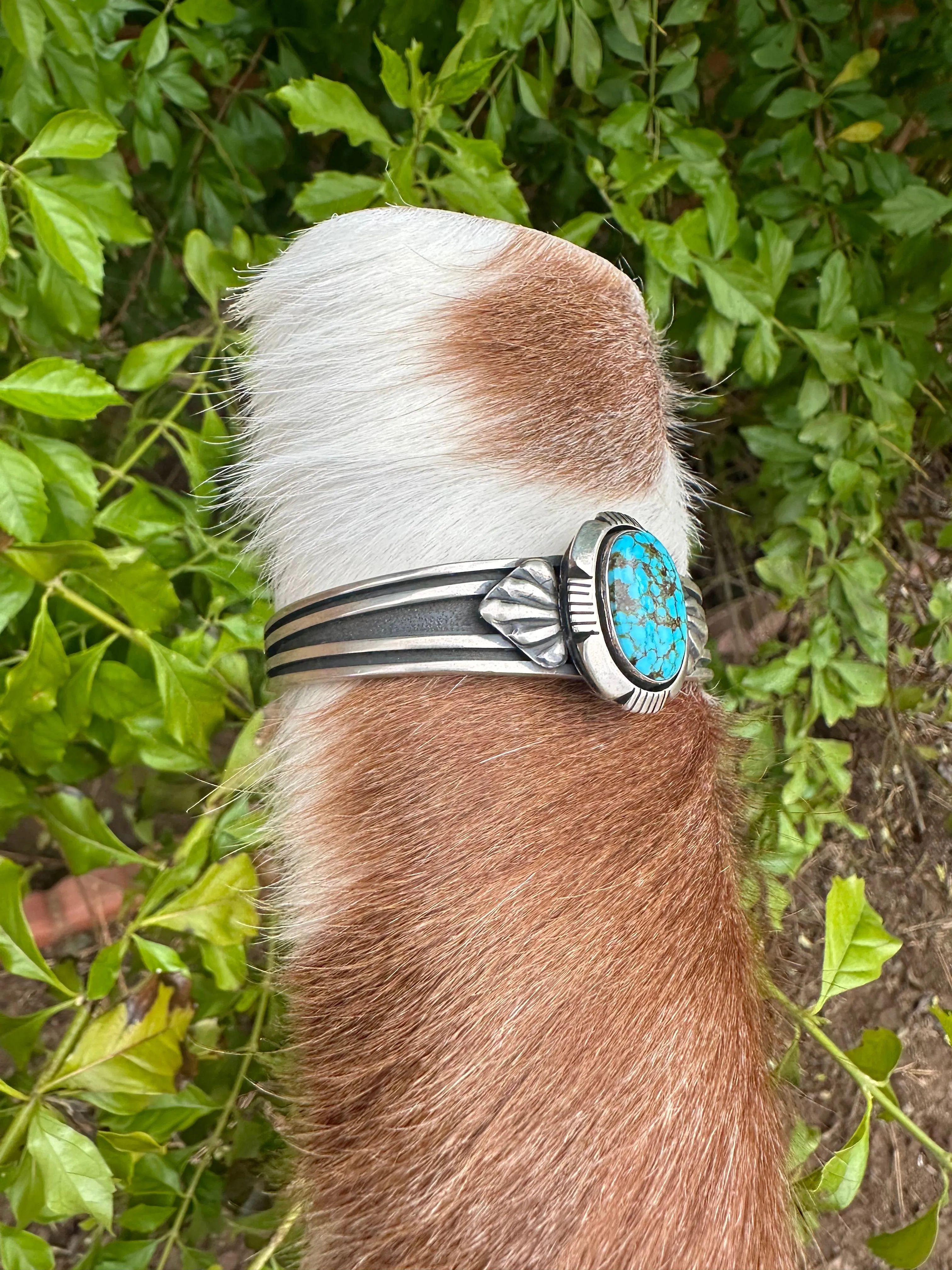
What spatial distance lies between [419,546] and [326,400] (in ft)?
0.26

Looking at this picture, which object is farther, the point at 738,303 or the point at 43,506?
the point at 738,303

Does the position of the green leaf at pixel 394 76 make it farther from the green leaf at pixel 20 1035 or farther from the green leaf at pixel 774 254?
the green leaf at pixel 20 1035

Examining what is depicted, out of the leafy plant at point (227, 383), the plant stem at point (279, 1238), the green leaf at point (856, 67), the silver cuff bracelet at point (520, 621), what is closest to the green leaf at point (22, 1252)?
the leafy plant at point (227, 383)

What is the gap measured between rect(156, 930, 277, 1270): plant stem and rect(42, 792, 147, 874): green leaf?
12 cm

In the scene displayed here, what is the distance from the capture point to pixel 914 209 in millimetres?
691

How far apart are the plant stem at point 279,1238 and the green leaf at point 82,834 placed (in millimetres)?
210

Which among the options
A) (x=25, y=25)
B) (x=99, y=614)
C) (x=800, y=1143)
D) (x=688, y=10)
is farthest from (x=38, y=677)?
(x=688, y=10)

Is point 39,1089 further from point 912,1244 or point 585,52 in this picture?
point 585,52

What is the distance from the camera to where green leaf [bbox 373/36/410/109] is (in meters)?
0.53

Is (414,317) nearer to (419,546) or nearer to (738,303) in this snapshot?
(419,546)

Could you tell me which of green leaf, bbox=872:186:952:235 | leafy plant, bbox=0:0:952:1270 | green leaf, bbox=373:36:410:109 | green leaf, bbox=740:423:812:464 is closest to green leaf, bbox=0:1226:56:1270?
leafy plant, bbox=0:0:952:1270

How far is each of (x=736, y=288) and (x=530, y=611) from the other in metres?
0.43

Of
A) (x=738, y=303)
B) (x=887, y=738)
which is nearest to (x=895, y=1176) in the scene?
(x=887, y=738)

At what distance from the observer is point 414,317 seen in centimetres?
38
